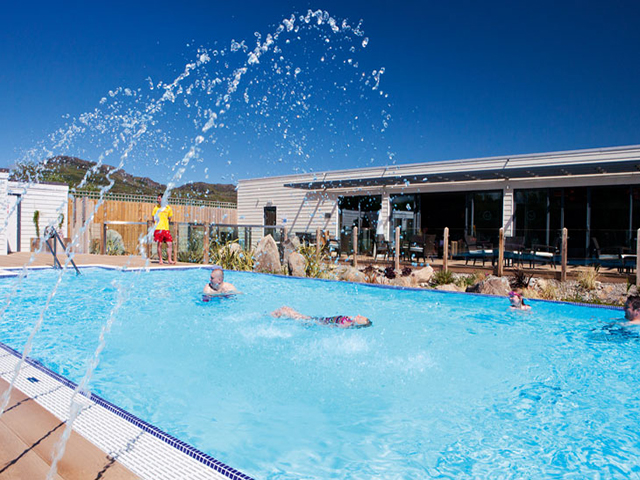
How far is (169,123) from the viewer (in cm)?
622

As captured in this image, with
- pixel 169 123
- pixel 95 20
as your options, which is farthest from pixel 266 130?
pixel 95 20

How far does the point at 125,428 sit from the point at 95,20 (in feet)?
42.3

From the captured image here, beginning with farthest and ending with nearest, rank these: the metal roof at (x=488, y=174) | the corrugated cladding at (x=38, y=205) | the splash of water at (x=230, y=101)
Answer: the corrugated cladding at (x=38, y=205)
the metal roof at (x=488, y=174)
the splash of water at (x=230, y=101)

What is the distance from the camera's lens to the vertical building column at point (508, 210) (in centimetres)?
1588

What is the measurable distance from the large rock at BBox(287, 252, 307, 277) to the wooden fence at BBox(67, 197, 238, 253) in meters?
5.48

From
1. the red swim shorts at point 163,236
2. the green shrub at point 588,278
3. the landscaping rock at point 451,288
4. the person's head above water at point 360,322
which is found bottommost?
the person's head above water at point 360,322

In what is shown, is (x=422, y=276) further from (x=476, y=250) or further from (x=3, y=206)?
(x=3, y=206)

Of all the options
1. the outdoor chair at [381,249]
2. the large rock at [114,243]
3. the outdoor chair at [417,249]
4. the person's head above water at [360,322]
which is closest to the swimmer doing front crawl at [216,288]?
the person's head above water at [360,322]

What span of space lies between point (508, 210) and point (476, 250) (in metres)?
4.32

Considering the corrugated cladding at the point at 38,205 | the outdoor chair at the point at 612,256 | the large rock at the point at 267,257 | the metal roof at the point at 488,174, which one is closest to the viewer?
the outdoor chair at the point at 612,256

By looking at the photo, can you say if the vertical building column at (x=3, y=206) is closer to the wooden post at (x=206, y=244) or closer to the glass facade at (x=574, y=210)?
the wooden post at (x=206, y=244)

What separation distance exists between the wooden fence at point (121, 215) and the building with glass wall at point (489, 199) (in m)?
5.38

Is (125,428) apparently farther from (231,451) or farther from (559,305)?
(559,305)

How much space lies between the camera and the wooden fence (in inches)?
639
